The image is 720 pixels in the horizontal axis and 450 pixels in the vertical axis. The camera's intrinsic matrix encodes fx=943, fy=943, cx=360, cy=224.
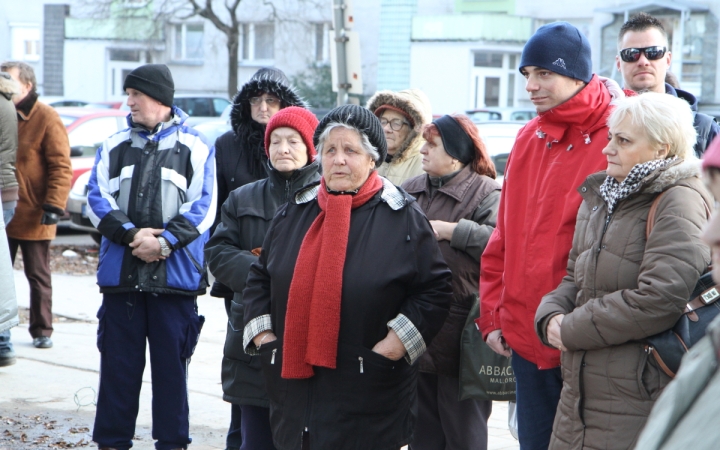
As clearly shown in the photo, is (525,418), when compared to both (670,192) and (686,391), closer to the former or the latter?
(670,192)

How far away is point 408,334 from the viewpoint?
3604 millimetres

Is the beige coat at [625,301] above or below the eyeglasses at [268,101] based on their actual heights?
below

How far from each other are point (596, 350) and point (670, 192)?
1.93 feet

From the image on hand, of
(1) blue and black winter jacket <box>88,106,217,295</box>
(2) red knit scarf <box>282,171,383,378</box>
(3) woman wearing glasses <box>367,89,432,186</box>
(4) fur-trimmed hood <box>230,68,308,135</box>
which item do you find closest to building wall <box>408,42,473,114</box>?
(4) fur-trimmed hood <box>230,68,308,135</box>

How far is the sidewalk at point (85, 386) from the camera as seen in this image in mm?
5586

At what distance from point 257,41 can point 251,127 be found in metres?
33.3

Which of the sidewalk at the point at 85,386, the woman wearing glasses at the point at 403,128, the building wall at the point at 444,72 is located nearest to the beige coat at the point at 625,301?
the woman wearing glasses at the point at 403,128

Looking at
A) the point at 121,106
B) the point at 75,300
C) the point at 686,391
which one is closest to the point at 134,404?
the point at 686,391

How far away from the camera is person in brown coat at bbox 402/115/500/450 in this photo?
427cm

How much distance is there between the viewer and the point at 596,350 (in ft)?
10.6

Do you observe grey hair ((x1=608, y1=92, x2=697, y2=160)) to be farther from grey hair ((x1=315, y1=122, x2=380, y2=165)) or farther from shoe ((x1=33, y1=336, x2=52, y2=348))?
shoe ((x1=33, y1=336, x2=52, y2=348))

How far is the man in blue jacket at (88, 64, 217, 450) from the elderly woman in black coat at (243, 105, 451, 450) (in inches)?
47.7

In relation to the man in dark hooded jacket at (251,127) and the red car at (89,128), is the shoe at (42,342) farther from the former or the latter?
the red car at (89,128)

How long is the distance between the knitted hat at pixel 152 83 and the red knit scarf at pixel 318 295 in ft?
5.68
